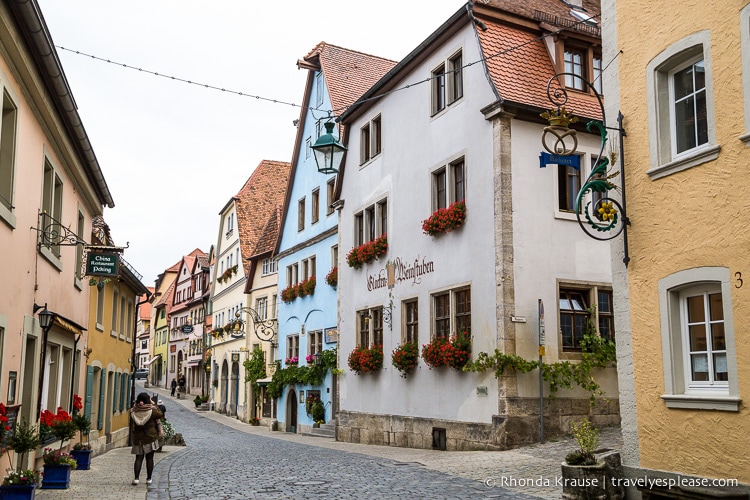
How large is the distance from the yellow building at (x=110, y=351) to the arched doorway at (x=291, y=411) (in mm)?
6273

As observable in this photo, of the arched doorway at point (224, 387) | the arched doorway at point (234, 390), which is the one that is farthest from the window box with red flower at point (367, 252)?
the arched doorway at point (224, 387)

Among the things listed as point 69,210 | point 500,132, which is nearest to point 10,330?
point 69,210

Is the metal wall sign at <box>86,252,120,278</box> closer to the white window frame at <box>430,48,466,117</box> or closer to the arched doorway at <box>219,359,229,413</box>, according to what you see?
the white window frame at <box>430,48,466,117</box>

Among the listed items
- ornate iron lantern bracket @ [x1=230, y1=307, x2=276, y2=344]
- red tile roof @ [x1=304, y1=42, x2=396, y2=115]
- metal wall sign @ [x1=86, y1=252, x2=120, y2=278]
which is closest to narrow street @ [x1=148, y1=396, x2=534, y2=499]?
metal wall sign @ [x1=86, y1=252, x2=120, y2=278]

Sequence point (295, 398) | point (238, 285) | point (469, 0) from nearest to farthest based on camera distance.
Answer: point (469, 0)
point (295, 398)
point (238, 285)

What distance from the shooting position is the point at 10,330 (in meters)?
10.7

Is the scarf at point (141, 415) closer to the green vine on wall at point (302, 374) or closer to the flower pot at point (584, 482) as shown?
the flower pot at point (584, 482)

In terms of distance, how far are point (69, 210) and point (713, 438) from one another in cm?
1195

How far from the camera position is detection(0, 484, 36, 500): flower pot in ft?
29.0

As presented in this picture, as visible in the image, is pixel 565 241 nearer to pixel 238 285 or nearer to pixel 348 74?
pixel 348 74

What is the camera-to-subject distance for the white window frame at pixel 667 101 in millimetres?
9406

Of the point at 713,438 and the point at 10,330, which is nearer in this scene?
the point at 713,438

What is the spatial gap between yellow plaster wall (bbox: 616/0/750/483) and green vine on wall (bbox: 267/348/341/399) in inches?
611

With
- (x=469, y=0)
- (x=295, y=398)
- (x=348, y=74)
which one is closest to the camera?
(x=469, y=0)
